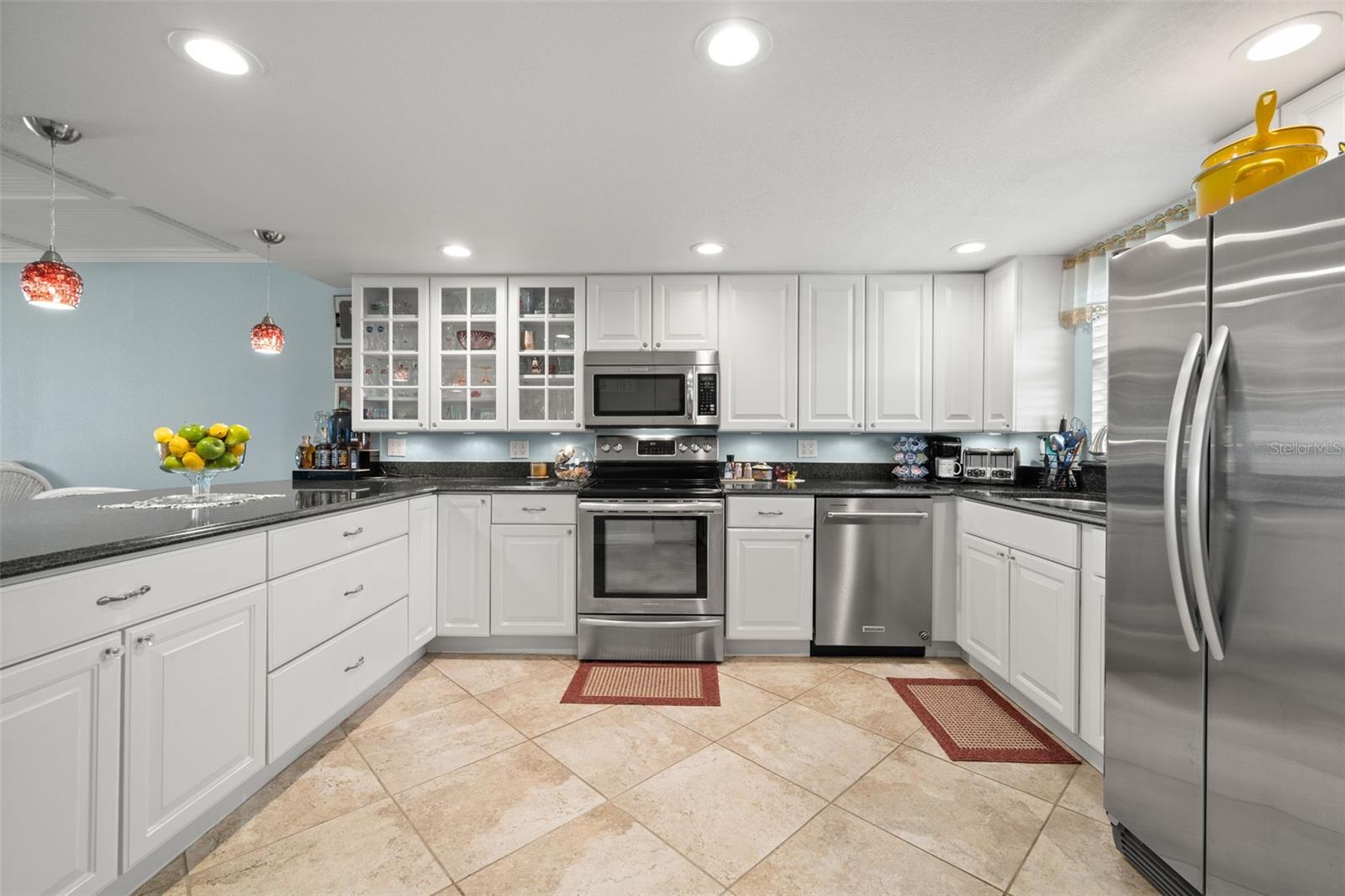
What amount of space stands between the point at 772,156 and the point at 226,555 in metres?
2.26

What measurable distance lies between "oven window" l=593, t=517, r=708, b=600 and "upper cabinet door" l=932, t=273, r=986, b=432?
1.75 metres

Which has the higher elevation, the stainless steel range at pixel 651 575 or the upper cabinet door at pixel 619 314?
the upper cabinet door at pixel 619 314

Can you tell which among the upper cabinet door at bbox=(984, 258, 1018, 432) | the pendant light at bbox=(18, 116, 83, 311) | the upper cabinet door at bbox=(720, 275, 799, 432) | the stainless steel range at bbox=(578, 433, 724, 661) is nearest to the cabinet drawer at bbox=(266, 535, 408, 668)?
the stainless steel range at bbox=(578, 433, 724, 661)

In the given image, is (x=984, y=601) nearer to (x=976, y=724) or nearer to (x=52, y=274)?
(x=976, y=724)

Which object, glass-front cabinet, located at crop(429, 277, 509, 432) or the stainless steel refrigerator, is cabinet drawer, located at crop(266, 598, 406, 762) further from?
the stainless steel refrigerator

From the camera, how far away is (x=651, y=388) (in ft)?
10.8

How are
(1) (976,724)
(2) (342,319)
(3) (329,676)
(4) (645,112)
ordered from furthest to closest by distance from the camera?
(2) (342,319) < (1) (976,724) < (3) (329,676) < (4) (645,112)

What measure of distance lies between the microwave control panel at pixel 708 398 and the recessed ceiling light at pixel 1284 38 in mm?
2349

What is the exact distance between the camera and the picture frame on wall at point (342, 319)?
3842 mm

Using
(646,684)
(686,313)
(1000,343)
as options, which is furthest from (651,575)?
(1000,343)

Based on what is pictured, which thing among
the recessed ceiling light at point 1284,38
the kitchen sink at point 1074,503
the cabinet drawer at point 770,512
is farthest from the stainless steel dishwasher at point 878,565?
the recessed ceiling light at point 1284,38

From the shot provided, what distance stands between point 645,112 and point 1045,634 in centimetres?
250

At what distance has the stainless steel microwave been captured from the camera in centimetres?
327

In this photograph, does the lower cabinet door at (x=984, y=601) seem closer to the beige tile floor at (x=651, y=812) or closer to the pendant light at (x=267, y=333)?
the beige tile floor at (x=651, y=812)
